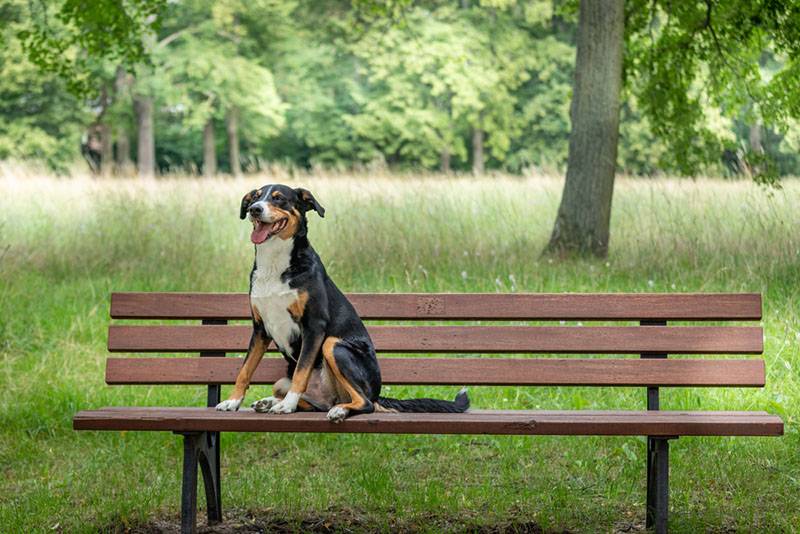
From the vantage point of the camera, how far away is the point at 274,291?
383 centimetres

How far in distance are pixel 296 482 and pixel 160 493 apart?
0.66 meters

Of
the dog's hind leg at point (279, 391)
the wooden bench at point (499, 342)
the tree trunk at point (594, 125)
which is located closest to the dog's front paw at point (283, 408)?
the dog's hind leg at point (279, 391)

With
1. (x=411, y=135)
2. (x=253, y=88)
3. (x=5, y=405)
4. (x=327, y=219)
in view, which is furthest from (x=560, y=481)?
(x=411, y=135)

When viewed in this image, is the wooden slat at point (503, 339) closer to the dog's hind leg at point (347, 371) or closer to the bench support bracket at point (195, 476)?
the bench support bracket at point (195, 476)

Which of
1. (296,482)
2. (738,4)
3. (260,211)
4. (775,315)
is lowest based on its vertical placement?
(296,482)

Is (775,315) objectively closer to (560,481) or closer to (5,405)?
(560,481)

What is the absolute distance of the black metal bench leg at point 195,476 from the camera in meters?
3.95

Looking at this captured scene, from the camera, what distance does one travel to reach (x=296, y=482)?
5.13 meters

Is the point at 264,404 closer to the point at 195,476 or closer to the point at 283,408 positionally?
the point at 283,408

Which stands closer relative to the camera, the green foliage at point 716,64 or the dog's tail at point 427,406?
the dog's tail at point 427,406

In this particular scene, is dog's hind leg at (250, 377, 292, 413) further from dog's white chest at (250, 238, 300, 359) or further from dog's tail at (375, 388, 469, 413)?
dog's tail at (375, 388, 469, 413)

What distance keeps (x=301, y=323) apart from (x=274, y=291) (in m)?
0.15

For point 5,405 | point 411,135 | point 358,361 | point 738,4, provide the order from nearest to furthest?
point 358,361
point 5,405
point 738,4
point 411,135

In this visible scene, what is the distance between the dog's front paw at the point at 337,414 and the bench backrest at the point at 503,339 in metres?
0.71
